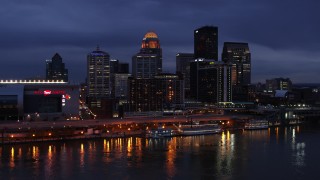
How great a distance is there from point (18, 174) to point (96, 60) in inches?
2455

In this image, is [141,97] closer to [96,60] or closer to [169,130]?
[96,60]

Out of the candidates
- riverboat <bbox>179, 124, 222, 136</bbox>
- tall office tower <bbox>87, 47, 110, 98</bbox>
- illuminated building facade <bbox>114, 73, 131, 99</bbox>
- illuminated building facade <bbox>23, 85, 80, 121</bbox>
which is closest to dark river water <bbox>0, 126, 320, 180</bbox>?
riverboat <bbox>179, 124, 222, 136</bbox>

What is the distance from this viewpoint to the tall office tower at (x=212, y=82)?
7125 centimetres

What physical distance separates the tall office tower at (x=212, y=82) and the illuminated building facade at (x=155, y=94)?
6721mm

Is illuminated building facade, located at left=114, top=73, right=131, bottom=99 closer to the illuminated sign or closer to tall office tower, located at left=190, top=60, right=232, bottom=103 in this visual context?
tall office tower, located at left=190, top=60, right=232, bottom=103

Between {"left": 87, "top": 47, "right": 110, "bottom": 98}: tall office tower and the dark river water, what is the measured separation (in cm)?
5033

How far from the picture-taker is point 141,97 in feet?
213

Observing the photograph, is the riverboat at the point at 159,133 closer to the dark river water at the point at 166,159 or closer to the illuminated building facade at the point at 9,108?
the dark river water at the point at 166,159

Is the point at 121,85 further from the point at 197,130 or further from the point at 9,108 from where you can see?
the point at 197,130

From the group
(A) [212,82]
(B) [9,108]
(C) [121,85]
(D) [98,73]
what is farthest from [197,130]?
(C) [121,85]

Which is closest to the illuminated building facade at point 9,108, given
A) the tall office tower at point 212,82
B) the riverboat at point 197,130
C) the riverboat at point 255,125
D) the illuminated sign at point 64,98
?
the illuminated sign at point 64,98

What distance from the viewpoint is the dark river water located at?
66.0 feet

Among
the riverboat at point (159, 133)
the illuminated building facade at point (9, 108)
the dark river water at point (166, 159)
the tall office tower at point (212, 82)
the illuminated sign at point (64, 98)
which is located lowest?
the dark river water at point (166, 159)

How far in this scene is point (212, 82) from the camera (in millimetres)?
73000
